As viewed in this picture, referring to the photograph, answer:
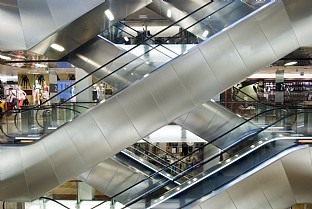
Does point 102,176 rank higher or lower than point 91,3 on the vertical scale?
lower

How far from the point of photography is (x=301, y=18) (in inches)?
224

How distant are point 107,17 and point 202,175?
13.9 feet

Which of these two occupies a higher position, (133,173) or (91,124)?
(91,124)

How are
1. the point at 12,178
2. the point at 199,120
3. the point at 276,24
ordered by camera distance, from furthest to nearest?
1. the point at 199,120
2. the point at 12,178
3. the point at 276,24

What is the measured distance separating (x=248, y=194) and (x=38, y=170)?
4.22 m


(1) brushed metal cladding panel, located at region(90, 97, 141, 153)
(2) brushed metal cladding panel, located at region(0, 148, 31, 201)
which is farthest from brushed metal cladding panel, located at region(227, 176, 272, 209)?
(2) brushed metal cladding panel, located at region(0, 148, 31, 201)

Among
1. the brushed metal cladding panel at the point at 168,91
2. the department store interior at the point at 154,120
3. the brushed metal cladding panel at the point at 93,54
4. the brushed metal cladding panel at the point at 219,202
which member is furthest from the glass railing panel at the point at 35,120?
the brushed metal cladding panel at the point at 219,202

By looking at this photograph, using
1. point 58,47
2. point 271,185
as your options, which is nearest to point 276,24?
point 271,185

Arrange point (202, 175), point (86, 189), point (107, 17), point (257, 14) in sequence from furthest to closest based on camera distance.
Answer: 1. point (86, 189)
2. point (107, 17)
3. point (202, 175)
4. point (257, 14)

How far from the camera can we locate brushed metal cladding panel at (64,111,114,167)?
5.90 m

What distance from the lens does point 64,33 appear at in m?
6.68

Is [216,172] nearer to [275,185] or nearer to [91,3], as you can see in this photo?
[275,185]

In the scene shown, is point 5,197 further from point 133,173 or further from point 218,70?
point 218,70

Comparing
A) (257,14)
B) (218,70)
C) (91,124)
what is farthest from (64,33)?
(257,14)
